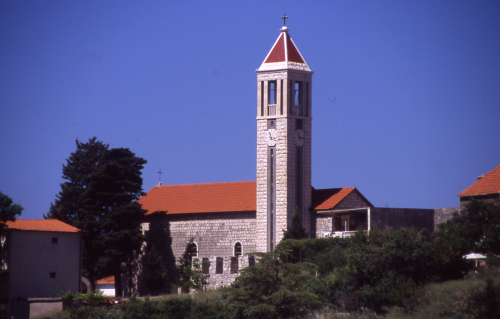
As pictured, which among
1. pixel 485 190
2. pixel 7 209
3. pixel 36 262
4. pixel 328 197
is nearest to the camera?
pixel 7 209

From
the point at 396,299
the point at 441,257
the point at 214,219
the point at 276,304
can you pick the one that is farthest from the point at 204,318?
the point at 214,219

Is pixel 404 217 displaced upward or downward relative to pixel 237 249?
upward

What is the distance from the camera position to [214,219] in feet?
174

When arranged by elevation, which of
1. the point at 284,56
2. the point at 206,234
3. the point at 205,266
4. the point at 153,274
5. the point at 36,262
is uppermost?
the point at 284,56

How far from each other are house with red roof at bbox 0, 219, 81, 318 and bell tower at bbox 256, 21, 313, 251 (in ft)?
38.5

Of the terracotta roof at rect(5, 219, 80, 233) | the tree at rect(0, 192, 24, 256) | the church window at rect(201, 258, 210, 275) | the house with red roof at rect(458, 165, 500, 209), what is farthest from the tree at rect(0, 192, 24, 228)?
the house with red roof at rect(458, 165, 500, 209)

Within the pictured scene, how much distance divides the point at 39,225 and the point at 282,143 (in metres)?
15.5

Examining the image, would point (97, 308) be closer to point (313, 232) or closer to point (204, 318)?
point (204, 318)

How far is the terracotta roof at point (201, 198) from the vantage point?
5300cm

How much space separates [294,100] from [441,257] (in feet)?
66.5

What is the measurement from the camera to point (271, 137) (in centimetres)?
5025

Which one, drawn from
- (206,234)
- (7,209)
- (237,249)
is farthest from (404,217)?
(7,209)

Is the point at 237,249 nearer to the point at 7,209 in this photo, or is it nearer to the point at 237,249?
the point at 237,249

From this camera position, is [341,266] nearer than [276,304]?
No
